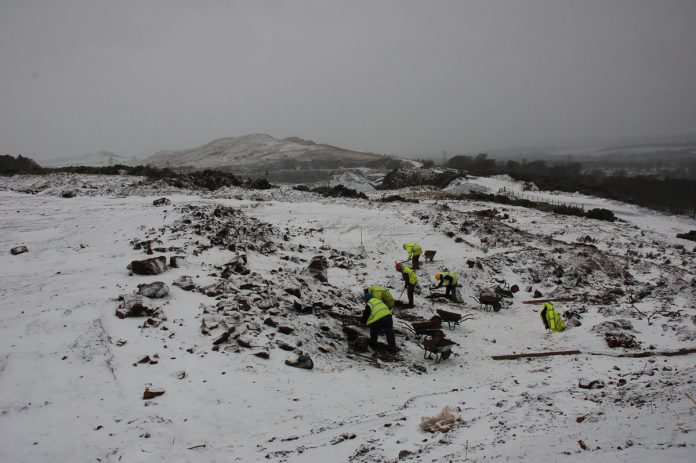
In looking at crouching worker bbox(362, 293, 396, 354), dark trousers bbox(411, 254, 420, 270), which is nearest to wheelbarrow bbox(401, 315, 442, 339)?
crouching worker bbox(362, 293, 396, 354)

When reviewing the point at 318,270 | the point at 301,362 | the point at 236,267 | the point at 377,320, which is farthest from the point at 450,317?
the point at 236,267

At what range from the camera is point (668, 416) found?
4215 mm

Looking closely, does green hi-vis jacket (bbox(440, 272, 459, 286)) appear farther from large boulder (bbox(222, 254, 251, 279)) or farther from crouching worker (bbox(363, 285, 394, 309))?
large boulder (bbox(222, 254, 251, 279))

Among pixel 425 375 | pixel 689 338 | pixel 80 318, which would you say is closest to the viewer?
pixel 80 318

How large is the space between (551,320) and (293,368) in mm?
6804

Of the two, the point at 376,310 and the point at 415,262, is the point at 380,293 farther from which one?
the point at 415,262

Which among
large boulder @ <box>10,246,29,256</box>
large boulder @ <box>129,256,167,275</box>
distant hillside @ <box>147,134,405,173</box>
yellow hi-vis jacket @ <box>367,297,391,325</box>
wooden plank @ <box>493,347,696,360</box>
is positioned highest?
distant hillside @ <box>147,134,405,173</box>

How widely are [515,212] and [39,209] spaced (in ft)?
80.2

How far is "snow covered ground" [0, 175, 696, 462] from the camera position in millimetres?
4504

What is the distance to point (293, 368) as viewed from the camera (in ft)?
21.3

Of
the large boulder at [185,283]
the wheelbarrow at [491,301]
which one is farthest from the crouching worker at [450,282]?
the large boulder at [185,283]

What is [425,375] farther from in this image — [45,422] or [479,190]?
[479,190]

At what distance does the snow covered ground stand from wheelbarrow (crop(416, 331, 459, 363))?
0.21 meters

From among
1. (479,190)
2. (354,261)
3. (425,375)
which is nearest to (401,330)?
(425,375)
